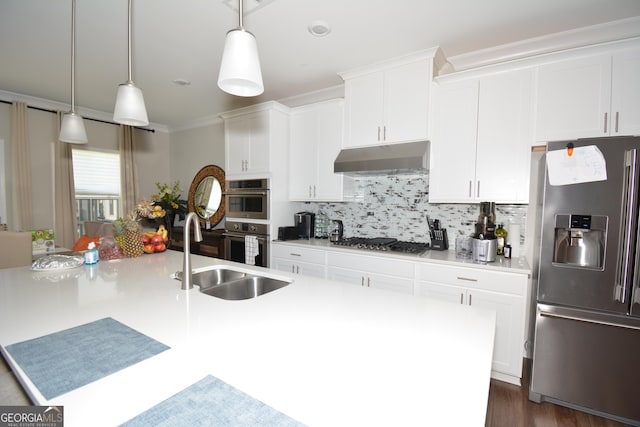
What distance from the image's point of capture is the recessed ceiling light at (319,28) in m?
2.12

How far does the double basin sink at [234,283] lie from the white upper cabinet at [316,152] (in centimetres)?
154

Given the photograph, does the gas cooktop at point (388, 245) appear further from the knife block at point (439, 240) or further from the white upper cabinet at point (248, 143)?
the white upper cabinet at point (248, 143)

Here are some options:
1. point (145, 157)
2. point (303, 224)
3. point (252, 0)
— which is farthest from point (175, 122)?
point (252, 0)

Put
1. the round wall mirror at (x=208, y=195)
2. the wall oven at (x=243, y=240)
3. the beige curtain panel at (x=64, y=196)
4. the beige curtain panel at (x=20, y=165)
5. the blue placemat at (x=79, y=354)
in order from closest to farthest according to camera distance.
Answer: the blue placemat at (x=79, y=354)
the wall oven at (x=243, y=240)
the beige curtain panel at (x=20, y=165)
the beige curtain panel at (x=64, y=196)
the round wall mirror at (x=208, y=195)

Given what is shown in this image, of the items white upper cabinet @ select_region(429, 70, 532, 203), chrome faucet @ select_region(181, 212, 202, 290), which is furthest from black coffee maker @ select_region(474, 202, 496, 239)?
chrome faucet @ select_region(181, 212, 202, 290)

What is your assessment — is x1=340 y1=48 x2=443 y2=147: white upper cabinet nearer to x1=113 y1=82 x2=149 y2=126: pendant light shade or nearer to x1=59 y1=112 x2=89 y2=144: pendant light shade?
x1=113 y1=82 x2=149 y2=126: pendant light shade

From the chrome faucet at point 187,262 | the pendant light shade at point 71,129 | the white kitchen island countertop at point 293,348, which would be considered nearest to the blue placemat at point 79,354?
the white kitchen island countertop at point 293,348

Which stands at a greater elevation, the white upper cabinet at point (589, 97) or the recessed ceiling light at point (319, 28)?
the recessed ceiling light at point (319, 28)

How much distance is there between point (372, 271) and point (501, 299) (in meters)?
1.00

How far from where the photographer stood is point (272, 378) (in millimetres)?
769

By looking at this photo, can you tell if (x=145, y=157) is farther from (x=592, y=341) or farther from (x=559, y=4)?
(x=592, y=341)

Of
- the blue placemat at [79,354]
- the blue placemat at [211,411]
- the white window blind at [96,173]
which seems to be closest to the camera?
the blue placemat at [211,411]

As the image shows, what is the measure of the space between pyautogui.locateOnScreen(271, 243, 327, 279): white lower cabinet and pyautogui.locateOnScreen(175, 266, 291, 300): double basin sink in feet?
3.79

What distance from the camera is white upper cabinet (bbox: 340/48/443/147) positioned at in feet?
8.34
